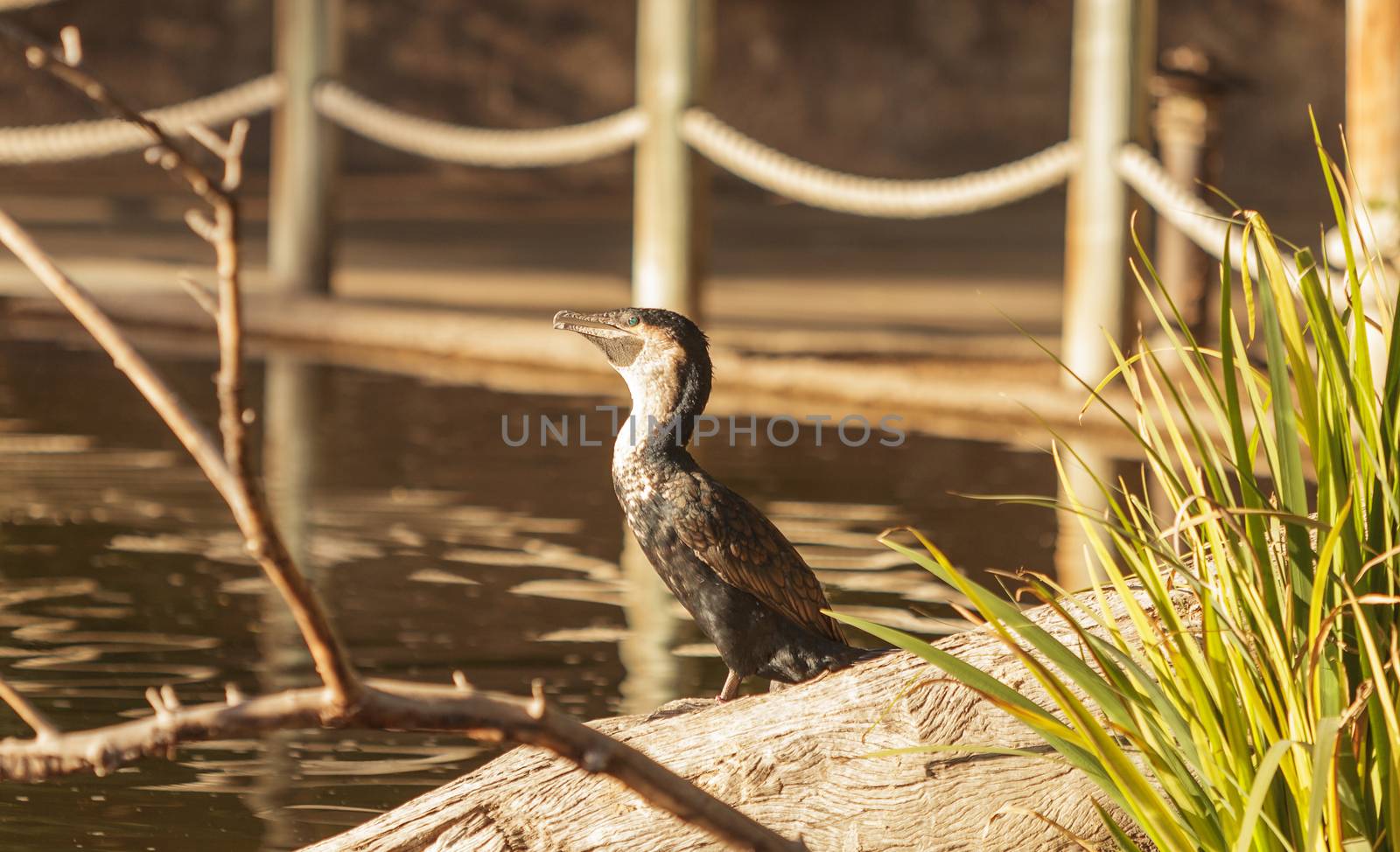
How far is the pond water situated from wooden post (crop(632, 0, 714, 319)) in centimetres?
78

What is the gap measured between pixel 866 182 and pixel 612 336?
5.34 metres

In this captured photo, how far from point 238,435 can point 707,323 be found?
24.6 feet

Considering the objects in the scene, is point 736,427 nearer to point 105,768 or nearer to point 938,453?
point 938,453

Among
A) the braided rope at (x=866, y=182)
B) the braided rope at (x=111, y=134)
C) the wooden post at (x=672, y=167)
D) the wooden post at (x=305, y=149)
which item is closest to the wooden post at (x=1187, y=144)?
the braided rope at (x=866, y=182)

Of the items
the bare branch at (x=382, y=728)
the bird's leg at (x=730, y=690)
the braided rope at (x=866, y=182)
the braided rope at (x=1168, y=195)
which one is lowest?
the bird's leg at (x=730, y=690)

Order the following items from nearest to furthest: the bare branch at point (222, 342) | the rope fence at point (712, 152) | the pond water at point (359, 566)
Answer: the bare branch at point (222, 342)
the pond water at point (359, 566)
the rope fence at point (712, 152)

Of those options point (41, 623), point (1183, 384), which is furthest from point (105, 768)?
point (1183, 384)

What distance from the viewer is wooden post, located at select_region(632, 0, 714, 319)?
8508 mm

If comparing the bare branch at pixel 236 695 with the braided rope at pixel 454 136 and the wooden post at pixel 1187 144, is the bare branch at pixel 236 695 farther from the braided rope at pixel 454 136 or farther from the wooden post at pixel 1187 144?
the braided rope at pixel 454 136

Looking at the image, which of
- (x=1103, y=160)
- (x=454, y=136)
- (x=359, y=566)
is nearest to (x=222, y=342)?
(x=359, y=566)

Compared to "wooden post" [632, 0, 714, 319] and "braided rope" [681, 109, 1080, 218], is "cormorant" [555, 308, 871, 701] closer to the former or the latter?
"braided rope" [681, 109, 1080, 218]

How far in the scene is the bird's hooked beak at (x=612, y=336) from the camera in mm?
3152

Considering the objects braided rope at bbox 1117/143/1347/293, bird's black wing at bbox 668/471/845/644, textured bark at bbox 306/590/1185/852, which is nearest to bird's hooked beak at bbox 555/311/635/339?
bird's black wing at bbox 668/471/845/644

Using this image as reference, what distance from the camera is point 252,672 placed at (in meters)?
4.25
